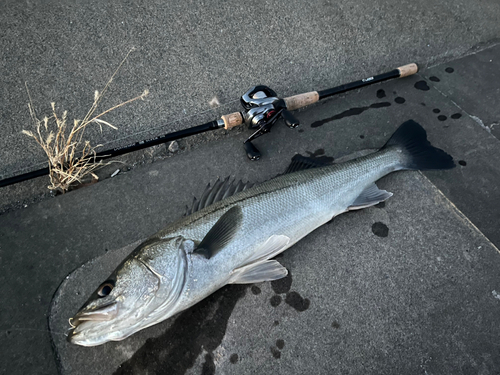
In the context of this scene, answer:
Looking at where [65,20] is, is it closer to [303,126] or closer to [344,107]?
[303,126]

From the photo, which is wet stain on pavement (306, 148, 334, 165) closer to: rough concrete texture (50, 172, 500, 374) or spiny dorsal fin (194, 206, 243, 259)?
rough concrete texture (50, 172, 500, 374)

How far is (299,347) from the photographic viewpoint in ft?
7.30

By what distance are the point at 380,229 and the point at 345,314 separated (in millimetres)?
732

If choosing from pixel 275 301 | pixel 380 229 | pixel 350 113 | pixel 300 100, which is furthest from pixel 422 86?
pixel 275 301

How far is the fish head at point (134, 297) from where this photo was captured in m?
1.92

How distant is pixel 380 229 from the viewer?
265 centimetres

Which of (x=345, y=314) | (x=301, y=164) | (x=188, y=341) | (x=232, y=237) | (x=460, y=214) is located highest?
(x=232, y=237)

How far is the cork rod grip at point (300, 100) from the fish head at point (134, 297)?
167 centimetres

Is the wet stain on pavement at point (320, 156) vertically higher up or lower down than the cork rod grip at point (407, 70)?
lower down

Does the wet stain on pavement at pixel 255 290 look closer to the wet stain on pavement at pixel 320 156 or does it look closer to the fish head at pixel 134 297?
the fish head at pixel 134 297

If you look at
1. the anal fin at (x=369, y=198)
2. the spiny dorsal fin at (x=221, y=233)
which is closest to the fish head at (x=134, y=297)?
the spiny dorsal fin at (x=221, y=233)

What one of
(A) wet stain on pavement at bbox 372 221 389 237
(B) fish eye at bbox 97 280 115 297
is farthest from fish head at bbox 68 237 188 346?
(A) wet stain on pavement at bbox 372 221 389 237

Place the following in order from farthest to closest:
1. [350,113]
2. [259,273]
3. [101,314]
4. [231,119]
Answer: [350,113]
[231,119]
[259,273]
[101,314]

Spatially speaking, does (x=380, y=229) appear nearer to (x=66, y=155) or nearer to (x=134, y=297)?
(x=134, y=297)
